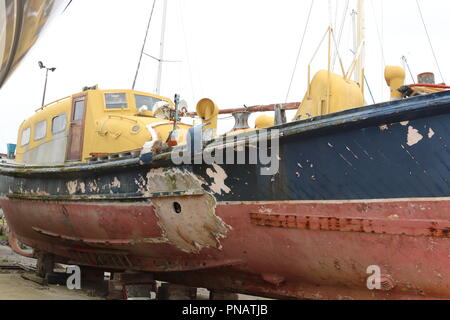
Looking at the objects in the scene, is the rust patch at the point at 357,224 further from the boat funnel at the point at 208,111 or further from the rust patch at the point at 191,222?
the boat funnel at the point at 208,111

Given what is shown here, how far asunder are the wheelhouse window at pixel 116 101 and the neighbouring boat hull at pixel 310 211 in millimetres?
1545

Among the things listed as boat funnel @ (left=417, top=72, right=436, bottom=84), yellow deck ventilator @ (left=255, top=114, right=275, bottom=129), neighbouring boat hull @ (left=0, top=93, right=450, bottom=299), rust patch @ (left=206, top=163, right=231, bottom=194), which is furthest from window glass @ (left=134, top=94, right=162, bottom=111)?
boat funnel @ (left=417, top=72, right=436, bottom=84)

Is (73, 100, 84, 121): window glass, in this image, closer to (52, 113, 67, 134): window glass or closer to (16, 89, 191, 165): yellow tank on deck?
(16, 89, 191, 165): yellow tank on deck

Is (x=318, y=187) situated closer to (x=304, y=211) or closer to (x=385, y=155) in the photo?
(x=304, y=211)

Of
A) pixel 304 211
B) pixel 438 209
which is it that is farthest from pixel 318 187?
pixel 438 209

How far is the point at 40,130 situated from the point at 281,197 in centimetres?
585

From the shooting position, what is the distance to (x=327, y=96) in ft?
15.6

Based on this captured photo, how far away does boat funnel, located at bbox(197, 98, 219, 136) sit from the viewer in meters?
5.88

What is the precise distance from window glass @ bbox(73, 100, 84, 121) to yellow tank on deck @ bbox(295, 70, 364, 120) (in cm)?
396

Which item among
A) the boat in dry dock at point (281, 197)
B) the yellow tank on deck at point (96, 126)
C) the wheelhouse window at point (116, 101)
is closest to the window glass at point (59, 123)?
the yellow tank on deck at point (96, 126)

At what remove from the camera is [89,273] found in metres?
7.61

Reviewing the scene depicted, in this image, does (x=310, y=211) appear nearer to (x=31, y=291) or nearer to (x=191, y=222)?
(x=191, y=222)

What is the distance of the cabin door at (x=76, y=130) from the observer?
706cm

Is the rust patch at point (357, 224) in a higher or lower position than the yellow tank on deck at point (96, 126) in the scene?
lower
